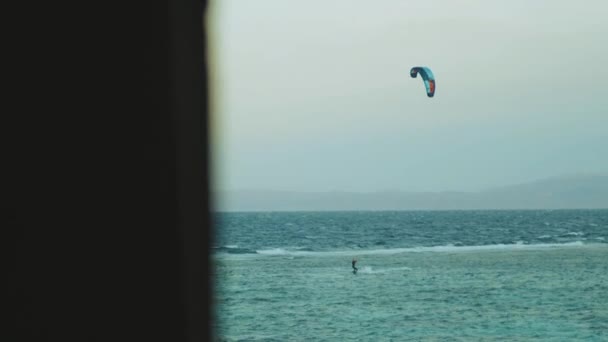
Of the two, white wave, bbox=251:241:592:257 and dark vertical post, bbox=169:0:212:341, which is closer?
dark vertical post, bbox=169:0:212:341

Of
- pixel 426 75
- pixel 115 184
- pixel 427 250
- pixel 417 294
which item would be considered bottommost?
pixel 417 294

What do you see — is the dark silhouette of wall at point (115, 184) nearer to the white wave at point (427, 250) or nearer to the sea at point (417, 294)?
the sea at point (417, 294)

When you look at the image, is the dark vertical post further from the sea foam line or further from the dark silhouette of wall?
the sea foam line

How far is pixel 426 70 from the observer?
3142 centimetres

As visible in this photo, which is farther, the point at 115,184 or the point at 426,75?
the point at 426,75

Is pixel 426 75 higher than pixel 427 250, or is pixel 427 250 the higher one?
pixel 426 75

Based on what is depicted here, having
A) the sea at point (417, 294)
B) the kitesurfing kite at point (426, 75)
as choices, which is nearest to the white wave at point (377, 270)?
the sea at point (417, 294)

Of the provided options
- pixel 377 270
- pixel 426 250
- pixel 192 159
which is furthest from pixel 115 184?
pixel 426 250

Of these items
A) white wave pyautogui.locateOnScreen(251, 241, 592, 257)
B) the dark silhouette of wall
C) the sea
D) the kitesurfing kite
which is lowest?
the sea

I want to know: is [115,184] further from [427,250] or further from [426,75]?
[427,250]

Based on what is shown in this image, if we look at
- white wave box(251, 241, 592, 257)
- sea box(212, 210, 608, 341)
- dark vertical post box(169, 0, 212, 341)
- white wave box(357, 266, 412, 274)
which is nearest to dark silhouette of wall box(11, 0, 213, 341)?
dark vertical post box(169, 0, 212, 341)

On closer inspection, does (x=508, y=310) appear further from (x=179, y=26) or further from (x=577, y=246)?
(x=577, y=246)

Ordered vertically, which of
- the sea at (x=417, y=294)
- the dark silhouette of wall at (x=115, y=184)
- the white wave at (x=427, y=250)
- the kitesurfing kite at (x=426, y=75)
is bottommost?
the sea at (x=417, y=294)

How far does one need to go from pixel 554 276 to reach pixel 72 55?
39.4 meters
